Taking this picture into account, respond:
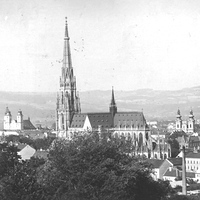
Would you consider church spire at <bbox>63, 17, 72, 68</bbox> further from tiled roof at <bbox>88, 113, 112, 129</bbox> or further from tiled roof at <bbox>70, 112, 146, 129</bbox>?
tiled roof at <bbox>88, 113, 112, 129</bbox>

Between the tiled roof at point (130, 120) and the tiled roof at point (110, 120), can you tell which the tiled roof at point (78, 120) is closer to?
the tiled roof at point (110, 120)

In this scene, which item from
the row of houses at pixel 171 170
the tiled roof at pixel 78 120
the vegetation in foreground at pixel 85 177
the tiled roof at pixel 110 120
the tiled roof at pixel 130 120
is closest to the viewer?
the vegetation in foreground at pixel 85 177

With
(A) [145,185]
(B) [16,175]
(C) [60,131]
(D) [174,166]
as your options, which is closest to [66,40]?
(C) [60,131]

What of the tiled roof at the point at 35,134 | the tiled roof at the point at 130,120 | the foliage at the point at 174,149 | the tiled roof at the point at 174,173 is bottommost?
the tiled roof at the point at 174,173

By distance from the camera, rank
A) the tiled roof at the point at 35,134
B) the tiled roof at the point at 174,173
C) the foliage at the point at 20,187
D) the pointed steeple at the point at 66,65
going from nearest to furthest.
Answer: the foliage at the point at 20,187 → the tiled roof at the point at 174,173 → the pointed steeple at the point at 66,65 → the tiled roof at the point at 35,134

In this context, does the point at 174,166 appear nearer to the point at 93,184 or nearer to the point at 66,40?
the point at 93,184

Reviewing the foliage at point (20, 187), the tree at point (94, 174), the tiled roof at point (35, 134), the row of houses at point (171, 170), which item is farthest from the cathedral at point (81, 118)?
the foliage at point (20, 187)

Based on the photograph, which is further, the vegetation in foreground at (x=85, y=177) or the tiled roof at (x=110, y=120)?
the tiled roof at (x=110, y=120)
